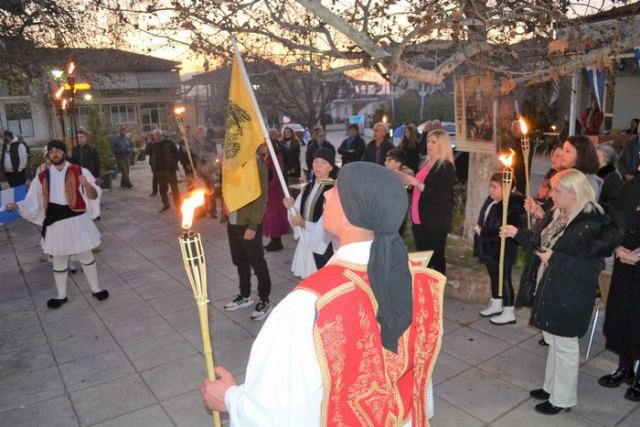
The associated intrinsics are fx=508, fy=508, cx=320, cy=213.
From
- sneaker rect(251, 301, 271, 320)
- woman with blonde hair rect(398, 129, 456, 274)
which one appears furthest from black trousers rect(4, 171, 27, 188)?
woman with blonde hair rect(398, 129, 456, 274)

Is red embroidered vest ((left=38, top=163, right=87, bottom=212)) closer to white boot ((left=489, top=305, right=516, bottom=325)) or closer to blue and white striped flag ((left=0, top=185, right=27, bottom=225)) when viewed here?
blue and white striped flag ((left=0, top=185, right=27, bottom=225))

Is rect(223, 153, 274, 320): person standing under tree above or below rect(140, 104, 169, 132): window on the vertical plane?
below

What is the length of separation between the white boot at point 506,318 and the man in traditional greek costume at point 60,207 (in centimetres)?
513

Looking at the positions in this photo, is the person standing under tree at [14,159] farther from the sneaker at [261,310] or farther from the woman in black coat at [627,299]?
the woman in black coat at [627,299]

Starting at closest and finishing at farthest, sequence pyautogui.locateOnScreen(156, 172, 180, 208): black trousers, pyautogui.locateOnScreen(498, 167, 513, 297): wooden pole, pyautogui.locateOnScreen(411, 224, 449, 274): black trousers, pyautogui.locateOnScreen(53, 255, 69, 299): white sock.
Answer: pyautogui.locateOnScreen(498, 167, 513, 297): wooden pole < pyautogui.locateOnScreen(411, 224, 449, 274): black trousers < pyautogui.locateOnScreen(53, 255, 69, 299): white sock < pyautogui.locateOnScreen(156, 172, 180, 208): black trousers

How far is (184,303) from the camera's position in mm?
6789

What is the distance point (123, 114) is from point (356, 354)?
166 feet

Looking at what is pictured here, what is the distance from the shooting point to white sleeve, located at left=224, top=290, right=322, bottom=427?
70.6 inches

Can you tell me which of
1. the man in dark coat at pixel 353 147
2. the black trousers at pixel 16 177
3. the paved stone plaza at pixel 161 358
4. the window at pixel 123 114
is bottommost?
the paved stone plaza at pixel 161 358

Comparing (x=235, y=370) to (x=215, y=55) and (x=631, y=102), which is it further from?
(x=631, y=102)

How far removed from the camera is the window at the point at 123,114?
4725 cm

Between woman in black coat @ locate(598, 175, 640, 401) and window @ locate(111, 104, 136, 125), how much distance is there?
48596 millimetres

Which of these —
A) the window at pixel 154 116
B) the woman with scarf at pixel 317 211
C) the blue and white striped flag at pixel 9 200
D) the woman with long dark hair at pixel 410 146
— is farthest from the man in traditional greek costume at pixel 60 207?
the window at pixel 154 116

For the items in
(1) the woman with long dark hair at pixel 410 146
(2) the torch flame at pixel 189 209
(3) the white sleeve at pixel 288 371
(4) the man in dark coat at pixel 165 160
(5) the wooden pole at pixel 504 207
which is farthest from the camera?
(4) the man in dark coat at pixel 165 160
